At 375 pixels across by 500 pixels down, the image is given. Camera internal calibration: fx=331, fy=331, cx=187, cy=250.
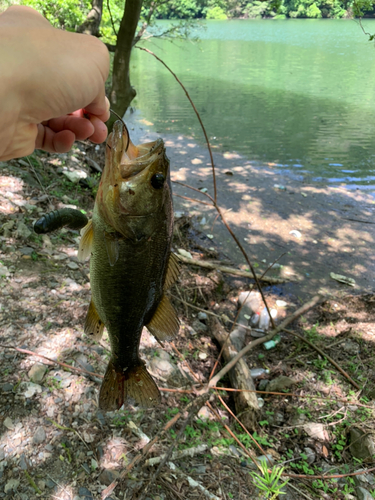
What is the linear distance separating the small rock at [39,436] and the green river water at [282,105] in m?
9.52

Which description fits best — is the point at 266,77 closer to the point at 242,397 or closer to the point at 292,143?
the point at 292,143

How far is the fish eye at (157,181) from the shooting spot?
1562mm

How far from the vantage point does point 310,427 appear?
11.6 feet

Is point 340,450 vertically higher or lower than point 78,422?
lower

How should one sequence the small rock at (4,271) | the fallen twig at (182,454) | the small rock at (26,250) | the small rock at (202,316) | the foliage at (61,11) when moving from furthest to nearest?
the foliage at (61,11) → the small rock at (202,316) → the small rock at (26,250) → the small rock at (4,271) → the fallen twig at (182,454)

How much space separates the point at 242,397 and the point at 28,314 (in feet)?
8.08

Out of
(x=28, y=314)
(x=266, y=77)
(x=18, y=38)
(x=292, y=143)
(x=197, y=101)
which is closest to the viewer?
(x=18, y=38)

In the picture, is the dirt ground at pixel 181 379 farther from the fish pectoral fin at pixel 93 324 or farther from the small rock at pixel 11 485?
the fish pectoral fin at pixel 93 324

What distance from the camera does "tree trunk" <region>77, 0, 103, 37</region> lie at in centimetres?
831

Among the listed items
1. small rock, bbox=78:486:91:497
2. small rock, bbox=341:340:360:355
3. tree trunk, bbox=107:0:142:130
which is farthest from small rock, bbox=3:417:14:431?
tree trunk, bbox=107:0:142:130

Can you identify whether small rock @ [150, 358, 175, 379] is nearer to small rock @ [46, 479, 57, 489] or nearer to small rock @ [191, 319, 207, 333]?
small rock @ [191, 319, 207, 333]

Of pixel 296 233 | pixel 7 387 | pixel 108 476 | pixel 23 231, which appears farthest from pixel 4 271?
pixel 296 233

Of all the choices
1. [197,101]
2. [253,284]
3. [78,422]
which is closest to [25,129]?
[78,422]

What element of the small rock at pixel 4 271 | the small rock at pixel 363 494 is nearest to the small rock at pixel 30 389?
the small rock at pixel 4 271
